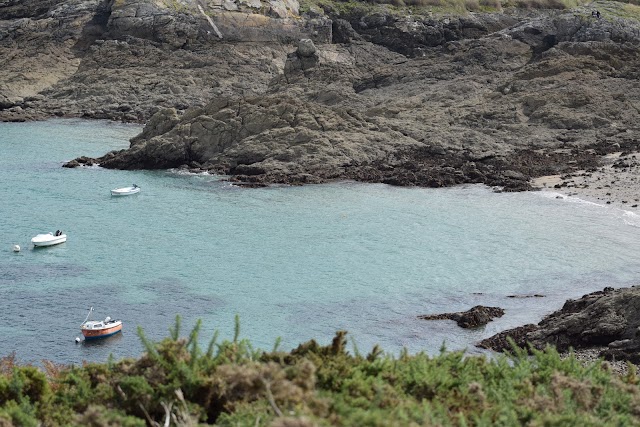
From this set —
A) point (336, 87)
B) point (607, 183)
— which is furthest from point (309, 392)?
point (336, 87)

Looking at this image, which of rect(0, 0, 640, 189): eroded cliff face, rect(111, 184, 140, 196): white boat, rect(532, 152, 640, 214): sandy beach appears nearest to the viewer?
rect(532, 152, 640, 214): sandy beach

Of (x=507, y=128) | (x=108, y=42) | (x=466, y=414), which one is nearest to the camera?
(x=466, y=414)

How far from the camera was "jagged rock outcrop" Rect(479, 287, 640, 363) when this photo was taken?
28.8 meters

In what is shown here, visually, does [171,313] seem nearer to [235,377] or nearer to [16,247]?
[16,247]

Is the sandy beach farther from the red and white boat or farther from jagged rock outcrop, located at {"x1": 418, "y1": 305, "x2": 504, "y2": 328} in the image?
the red and white boat

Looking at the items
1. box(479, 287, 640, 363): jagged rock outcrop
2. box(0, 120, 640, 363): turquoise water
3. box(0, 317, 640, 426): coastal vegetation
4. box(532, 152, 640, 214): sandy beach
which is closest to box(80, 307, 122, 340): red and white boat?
box(0, 120, 640, 363): turquoise water

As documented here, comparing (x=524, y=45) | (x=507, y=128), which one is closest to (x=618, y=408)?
(x=507, y=128)

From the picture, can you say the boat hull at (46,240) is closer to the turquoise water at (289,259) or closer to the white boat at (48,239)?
the white boat at (48,239)

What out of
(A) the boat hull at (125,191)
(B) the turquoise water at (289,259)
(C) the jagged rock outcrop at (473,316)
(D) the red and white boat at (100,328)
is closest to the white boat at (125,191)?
(A) the boat hull at (125,191)

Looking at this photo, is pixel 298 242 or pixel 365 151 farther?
pixel 365 151

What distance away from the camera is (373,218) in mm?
49656

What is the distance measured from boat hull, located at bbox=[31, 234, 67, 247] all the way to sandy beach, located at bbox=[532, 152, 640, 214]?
2896 cm

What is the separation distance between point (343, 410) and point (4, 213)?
136ft

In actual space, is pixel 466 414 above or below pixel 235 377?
below
